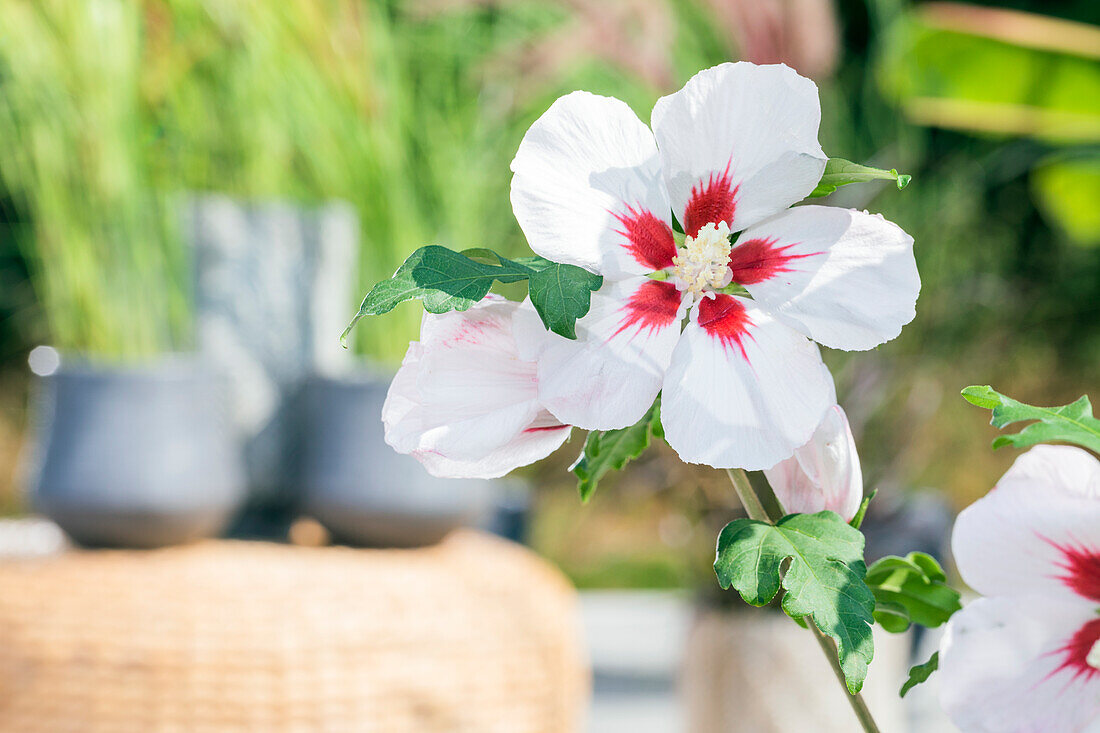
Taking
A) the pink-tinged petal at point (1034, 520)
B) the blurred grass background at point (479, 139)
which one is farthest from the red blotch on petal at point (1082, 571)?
the blurred grass background at point (479, 139)

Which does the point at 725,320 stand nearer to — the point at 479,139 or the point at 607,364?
the point at 607,364

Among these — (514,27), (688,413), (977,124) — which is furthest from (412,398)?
(977,124)

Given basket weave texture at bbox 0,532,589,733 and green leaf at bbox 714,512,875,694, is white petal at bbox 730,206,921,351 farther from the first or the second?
basket weave texture at bbox 0,532,589,733

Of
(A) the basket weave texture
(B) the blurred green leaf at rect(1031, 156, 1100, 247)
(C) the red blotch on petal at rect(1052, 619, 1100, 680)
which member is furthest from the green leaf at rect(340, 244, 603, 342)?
(B) the blurred green leaf at rect(1031, 156, 1100, 247)

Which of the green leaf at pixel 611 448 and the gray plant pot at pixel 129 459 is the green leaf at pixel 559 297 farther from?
the gray plant pot at pixel 129 459

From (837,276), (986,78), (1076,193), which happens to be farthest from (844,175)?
(1076,193)
